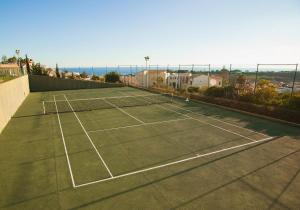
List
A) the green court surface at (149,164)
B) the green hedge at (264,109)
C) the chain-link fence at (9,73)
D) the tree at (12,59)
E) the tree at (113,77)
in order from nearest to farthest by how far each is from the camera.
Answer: the green court surface at (149,164)
the green hedge at (264,109)
the chain-link fence at (9,73)
the tree at (113,77)
the tree at (12,59)

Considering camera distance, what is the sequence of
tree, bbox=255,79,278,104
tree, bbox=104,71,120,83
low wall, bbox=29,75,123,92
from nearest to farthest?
tree, bbox=255,79,278,104
low wall, bbox=29,75,123,92
tree, bbox=104,71,120,83

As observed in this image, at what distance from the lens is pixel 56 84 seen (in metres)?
33.0

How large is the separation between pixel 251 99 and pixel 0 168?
16.6 metres

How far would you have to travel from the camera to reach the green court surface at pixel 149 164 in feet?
19.2

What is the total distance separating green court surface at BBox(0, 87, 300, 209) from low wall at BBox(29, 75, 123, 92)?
1979 cm

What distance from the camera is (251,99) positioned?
1720cm

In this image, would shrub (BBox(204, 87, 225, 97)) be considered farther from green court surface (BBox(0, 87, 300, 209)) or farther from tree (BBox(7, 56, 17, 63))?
tree (BBox(7, 56, 17, 63))

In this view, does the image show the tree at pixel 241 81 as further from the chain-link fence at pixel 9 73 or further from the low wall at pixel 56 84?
the low wall at pixel 56 84

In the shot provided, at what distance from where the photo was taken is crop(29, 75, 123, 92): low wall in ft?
103

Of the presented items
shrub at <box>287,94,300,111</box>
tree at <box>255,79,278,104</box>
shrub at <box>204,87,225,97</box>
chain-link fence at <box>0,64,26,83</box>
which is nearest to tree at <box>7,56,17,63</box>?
chain-link fence at <box>0,64,26,83</box>

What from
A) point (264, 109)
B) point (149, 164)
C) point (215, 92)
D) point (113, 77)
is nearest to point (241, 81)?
point (215, 92)

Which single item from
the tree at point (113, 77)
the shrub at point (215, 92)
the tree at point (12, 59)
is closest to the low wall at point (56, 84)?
the tree at point (113, 77)

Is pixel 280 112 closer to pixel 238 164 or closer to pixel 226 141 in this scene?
pixel 226 141

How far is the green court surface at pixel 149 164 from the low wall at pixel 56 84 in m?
19.8
